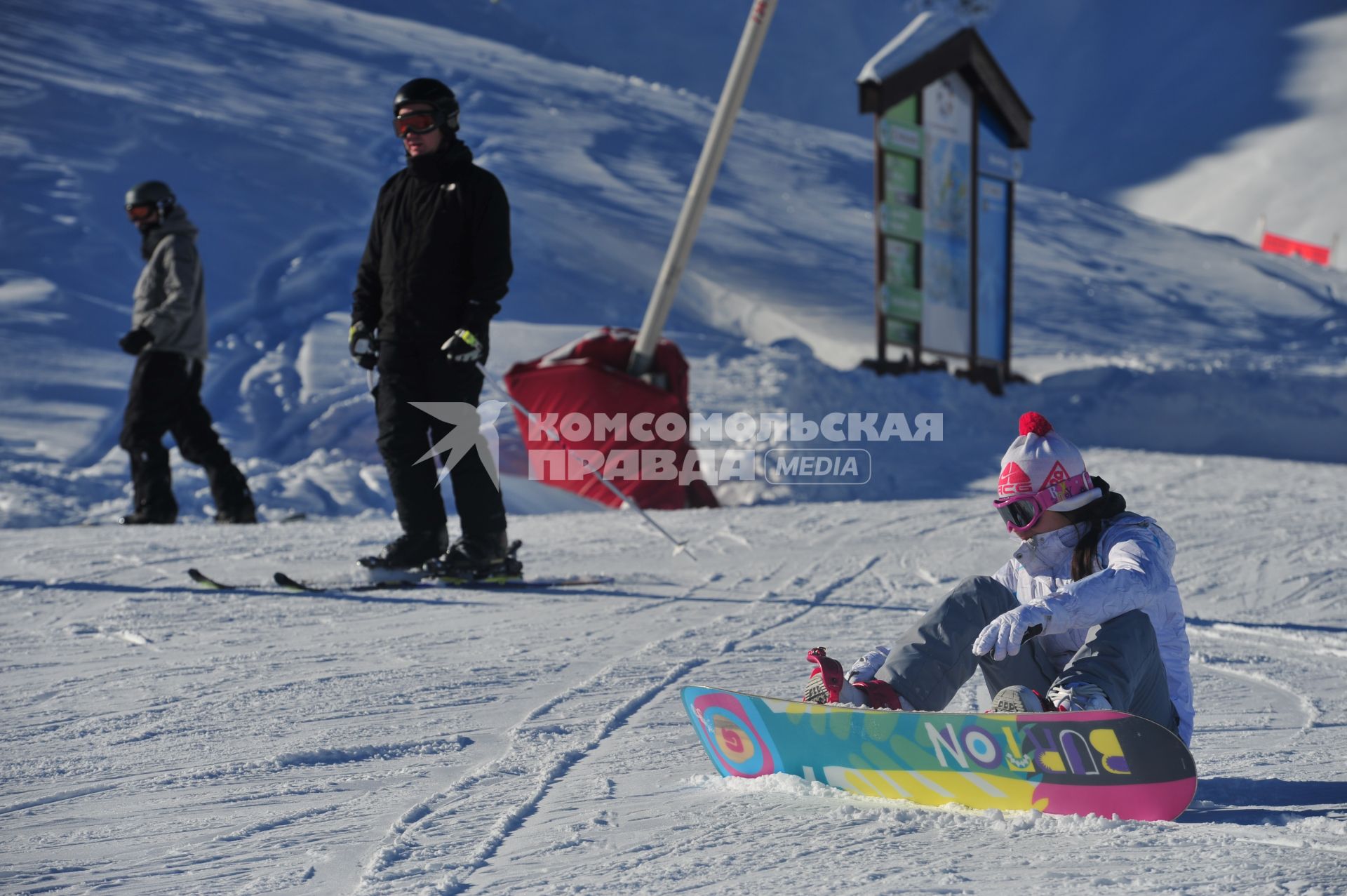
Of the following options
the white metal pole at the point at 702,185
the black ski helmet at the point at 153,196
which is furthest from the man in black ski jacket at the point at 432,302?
the white metal pole at the point at 702,185

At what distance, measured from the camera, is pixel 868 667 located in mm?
2748

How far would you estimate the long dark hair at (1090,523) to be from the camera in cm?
277

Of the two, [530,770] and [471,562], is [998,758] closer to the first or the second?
[530,770]

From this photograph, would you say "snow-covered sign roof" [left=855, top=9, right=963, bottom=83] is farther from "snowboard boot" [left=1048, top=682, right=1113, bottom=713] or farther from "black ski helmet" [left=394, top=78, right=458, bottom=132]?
"snowboard boot" [left=1048, top=682, right=1113, bottom=713]

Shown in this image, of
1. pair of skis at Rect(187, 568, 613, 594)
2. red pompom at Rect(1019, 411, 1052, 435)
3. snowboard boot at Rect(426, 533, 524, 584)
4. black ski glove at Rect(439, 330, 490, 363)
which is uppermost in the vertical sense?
black ski glove at Rect(439, 330, 490, 363)

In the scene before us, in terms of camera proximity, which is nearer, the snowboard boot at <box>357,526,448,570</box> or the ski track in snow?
the ski track in snow

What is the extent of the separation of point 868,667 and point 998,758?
0.41 m

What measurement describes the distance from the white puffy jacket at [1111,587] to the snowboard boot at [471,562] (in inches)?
108

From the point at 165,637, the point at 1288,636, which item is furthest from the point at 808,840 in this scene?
the point at 1288,636

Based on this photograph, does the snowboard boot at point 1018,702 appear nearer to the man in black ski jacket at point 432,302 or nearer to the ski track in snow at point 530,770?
the ski track in snow at point 530,770

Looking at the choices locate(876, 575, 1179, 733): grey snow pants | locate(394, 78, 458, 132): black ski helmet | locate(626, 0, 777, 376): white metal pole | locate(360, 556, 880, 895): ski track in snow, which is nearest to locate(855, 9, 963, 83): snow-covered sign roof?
locate(626, 0, 777, 376): white metal pole

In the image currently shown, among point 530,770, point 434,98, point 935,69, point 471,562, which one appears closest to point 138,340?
point 471,562

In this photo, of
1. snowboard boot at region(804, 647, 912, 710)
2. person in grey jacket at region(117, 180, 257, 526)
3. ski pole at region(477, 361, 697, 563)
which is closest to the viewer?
snowboard boot at region(804, 647, 912, 710)

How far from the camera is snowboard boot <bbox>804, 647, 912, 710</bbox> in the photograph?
261 cm
